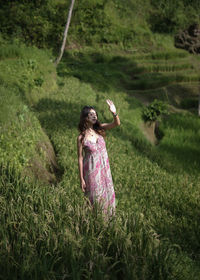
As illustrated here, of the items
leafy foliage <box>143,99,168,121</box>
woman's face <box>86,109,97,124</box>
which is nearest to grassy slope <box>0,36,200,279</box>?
leafy foliage <box>143,99,168,121</box>

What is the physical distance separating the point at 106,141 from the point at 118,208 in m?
3.56

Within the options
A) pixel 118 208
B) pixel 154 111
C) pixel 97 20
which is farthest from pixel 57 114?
pixel 97 20

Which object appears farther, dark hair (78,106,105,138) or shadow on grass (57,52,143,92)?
shadow on grass (57,52,143,92)

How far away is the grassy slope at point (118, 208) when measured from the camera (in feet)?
8.03

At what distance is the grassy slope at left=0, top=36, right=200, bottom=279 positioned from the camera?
2.45m

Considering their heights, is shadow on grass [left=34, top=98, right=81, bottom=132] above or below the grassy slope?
above

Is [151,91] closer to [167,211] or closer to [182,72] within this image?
[182,72]

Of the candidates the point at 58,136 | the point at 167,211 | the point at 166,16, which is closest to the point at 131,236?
the point at 167,211

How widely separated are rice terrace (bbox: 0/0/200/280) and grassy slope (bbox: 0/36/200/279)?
17 millimetres

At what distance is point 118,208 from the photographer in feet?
16.0

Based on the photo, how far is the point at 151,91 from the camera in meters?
16.7

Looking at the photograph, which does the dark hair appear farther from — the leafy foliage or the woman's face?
the leafy foliage

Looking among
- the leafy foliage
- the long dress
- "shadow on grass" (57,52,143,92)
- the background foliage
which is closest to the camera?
the long dress

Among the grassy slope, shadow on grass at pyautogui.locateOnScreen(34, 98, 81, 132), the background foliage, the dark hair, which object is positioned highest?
the background foliage
